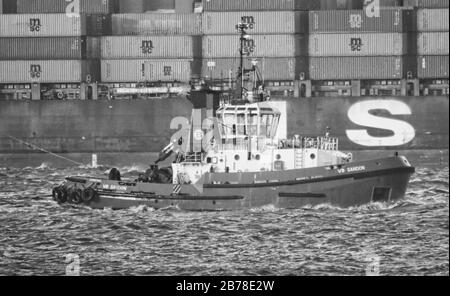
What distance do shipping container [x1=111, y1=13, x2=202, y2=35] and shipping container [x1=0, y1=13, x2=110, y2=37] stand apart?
2.56 feet

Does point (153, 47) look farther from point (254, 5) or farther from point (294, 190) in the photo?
point (294, 190)

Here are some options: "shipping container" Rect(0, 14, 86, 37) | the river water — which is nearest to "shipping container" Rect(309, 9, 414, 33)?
"shipping container" Rect(0, 14, 86, 37)

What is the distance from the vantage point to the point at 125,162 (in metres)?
59.3

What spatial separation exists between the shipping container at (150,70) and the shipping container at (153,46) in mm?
307

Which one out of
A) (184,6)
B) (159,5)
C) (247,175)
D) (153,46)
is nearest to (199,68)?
(153,46)

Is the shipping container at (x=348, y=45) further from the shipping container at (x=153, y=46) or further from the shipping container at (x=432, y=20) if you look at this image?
the shipping container at (x=153, y=46)

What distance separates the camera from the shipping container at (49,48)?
193 feet

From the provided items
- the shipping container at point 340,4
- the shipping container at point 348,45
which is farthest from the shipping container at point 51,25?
the shipping container at point 340,4

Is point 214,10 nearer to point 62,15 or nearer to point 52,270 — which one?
point 62,15

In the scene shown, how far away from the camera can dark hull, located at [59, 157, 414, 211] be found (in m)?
32.8

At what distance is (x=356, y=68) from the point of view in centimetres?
5897

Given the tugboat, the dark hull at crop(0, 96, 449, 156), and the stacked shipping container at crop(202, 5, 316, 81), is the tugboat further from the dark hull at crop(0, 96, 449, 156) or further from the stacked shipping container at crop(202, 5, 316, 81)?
the dark hull at crop(0, 96, 449, 156)

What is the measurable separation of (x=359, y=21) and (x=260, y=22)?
5.08 m

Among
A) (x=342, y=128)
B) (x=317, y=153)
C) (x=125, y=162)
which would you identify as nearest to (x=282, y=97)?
(x=342, y=128)
